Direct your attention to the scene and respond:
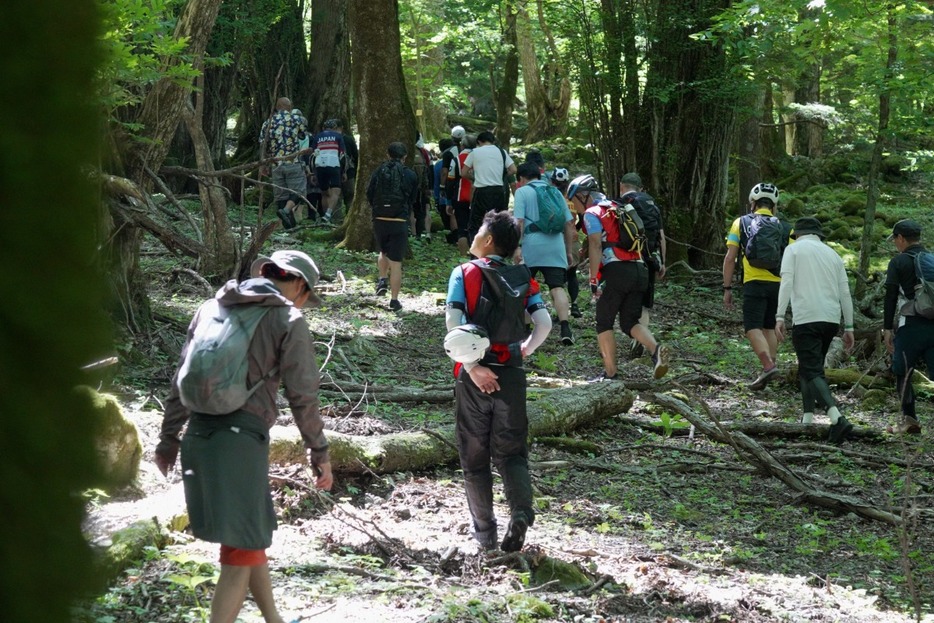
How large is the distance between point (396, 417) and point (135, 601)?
4.07m

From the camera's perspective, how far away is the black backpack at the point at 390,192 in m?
12.8

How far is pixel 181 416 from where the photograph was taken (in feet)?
13.3

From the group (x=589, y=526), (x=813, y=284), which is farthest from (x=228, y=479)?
(x=813, y=284)

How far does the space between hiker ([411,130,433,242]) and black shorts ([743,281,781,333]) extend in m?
9.21

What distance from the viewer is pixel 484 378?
5438 millimetres

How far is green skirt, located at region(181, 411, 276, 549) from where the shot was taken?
3.83 meters

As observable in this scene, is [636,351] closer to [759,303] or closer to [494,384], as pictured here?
[759,303]

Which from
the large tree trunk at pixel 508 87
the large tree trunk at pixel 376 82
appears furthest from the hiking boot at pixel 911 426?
the large tree trunk at pixel 508 87

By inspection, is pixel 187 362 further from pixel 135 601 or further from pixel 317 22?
pixel 317 22

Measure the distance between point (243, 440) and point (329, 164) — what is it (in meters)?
15.0

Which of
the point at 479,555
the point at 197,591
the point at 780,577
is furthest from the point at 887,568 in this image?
the point at 197,591

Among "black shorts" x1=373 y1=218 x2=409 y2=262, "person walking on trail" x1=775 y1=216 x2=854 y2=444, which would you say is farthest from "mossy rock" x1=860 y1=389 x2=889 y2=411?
"black shorts" x1=373 y1=218 x2=409 y2=262

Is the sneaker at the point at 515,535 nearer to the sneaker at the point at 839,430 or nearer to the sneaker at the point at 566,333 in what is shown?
the sneaker at the point at 839,430

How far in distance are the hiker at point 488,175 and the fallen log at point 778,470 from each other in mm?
6271
